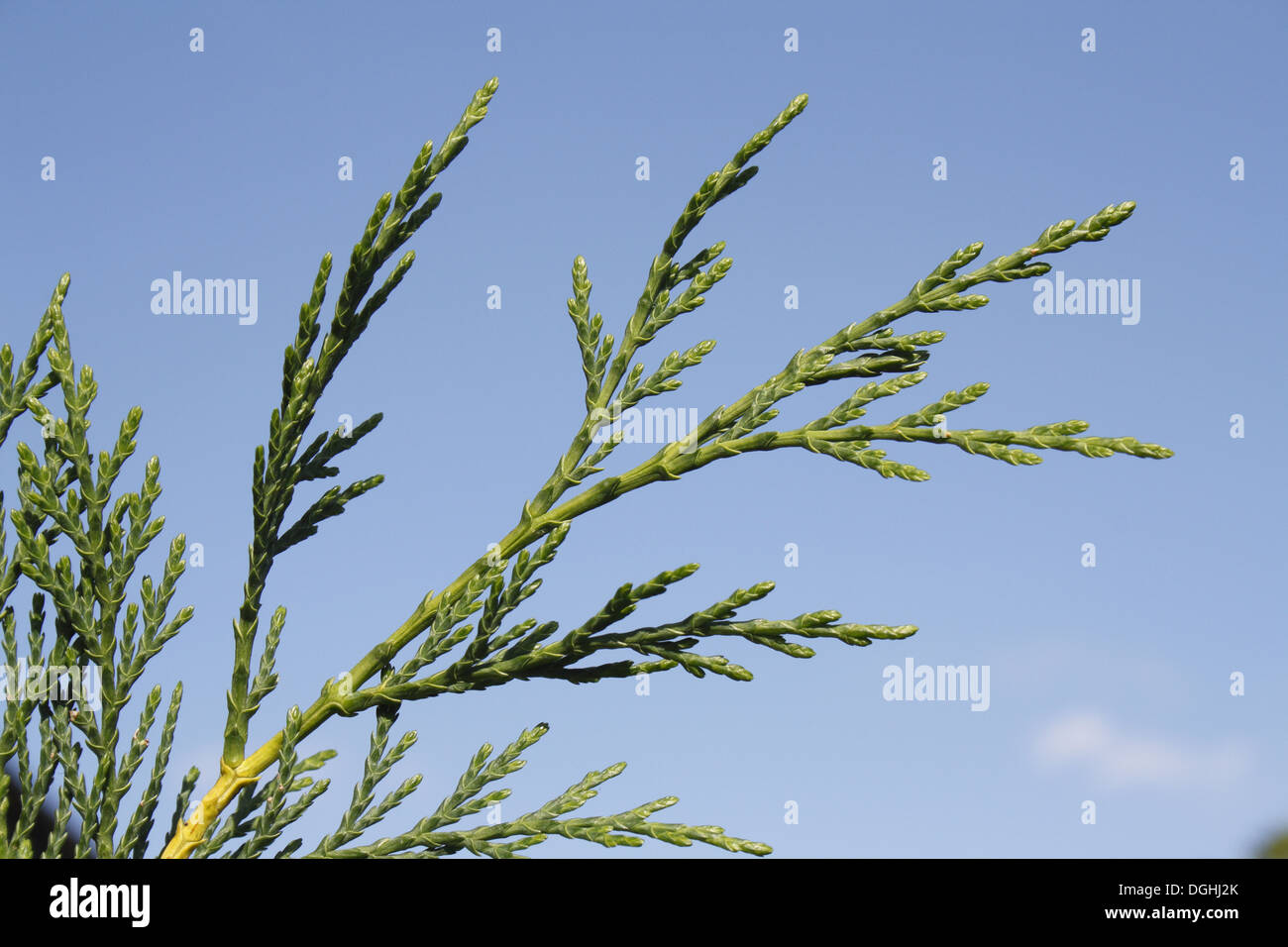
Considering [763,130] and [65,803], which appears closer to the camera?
[65,803]

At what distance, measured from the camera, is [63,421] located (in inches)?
152

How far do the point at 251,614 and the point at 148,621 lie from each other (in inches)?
17.2

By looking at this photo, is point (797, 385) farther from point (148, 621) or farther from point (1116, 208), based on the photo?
point (148, 621)

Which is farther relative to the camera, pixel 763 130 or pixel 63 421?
pixel 763 130

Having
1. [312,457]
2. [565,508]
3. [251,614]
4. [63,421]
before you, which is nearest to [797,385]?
[565,508]

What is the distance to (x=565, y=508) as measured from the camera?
3838 millimetres
